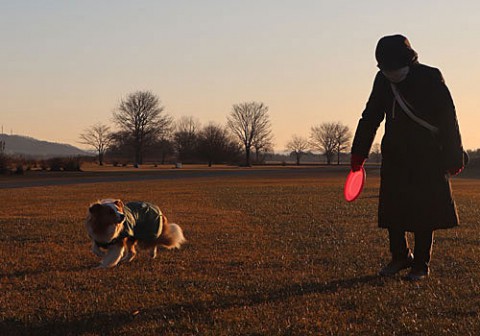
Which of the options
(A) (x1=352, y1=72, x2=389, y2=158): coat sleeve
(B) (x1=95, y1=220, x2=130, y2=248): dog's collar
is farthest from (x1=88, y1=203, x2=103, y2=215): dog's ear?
(A) (x1=352, y1=72, x2=389, y2=158): coat sleeve

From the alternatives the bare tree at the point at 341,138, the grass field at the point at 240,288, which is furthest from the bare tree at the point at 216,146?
the grass field at the point at 240,288

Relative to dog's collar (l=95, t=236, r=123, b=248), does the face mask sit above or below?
above

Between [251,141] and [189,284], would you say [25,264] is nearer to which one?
[189,284]

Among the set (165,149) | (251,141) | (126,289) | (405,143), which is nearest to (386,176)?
(405,143)

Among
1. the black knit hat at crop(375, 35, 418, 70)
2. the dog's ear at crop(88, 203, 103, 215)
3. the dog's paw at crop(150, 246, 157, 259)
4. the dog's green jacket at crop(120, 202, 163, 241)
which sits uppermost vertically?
the black knit hat at crop(375, 35, 418, 70)

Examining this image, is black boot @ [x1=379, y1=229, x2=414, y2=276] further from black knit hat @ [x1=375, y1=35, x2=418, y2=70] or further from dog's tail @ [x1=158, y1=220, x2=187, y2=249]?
dog's tail @ [x1=158, y1=220, x2=187, y2=249]

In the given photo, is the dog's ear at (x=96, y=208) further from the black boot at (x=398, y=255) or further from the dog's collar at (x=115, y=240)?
the black boot at (x=398, y=255)

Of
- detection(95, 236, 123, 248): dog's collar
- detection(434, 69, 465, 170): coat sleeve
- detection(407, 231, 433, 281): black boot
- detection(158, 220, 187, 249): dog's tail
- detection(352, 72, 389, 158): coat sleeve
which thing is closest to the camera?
detection(434, 69, 465, 170): coat sleeve

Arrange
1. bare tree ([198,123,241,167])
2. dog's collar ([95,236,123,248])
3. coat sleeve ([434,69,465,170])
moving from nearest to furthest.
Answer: coat sleeve ([434,69,465,170]), dog's collar ([95,236,123,248]), bare tree ([198,123,241,167])

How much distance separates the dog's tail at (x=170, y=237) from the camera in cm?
673

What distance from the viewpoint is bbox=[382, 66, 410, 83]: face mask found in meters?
5.05

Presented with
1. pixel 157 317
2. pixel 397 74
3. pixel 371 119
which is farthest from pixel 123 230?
pixel 397 74

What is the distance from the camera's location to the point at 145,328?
151 inches

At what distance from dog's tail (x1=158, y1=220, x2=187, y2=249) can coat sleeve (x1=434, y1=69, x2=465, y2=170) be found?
11.3ft
